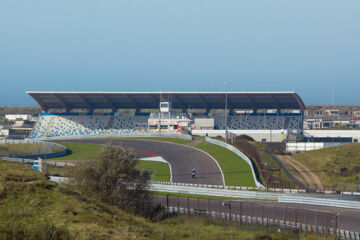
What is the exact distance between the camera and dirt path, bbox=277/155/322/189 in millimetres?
58062

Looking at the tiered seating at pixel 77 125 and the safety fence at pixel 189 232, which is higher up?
the tiered seating at pixel 77 125

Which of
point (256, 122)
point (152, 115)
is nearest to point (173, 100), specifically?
point (152, 115)

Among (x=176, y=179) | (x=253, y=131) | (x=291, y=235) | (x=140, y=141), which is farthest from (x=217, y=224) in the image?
(x=253, y=131)

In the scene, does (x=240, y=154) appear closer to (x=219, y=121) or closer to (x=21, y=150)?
(x=21, y=150)

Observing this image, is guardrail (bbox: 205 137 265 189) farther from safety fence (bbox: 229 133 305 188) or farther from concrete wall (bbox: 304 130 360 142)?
concrete wall (bbox: 304 130 360 142)

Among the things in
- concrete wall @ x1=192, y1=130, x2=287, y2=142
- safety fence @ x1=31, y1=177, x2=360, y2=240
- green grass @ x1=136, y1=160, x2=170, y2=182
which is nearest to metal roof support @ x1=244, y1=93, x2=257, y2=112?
concrete wall @ x1=192, y1=130, x2=287, y2=142

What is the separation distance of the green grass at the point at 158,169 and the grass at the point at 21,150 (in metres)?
14.5

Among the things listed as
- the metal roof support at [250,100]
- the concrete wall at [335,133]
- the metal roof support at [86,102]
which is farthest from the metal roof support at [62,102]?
the concrete wall at [335,133]

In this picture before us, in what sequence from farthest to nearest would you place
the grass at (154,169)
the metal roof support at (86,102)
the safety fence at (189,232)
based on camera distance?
the metal roof support at (86,102)
the grass at (154,169)
the safety fence at (189,232)

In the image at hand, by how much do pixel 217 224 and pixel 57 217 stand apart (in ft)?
29.7

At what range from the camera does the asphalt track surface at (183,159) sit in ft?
173

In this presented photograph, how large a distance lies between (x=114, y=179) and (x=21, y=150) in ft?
134

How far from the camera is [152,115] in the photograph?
119688mm

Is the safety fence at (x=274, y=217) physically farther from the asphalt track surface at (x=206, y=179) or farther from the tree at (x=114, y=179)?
the tree at (x=114, y=179)
